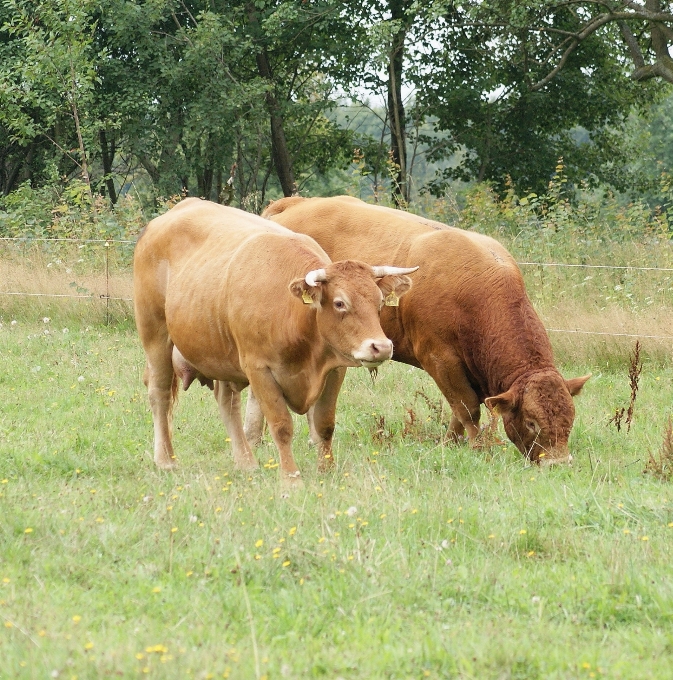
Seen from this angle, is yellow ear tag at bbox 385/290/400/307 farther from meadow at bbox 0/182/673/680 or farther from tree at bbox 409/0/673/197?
tree at bbox 409/0/673/197

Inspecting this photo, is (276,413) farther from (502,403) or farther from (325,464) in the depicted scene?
(502,403)

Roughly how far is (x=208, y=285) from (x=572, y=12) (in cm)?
2007

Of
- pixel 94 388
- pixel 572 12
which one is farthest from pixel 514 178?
pixel 94 388

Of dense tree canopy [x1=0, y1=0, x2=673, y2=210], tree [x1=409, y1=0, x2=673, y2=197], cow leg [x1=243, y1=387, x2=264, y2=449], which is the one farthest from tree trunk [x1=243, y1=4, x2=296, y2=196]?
cow leg [x1=243, y1=387, x2=264, y2=449]

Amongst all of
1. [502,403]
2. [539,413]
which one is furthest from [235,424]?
[539,413]

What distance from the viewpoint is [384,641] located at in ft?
13.2

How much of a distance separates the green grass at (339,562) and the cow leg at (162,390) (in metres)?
0.19

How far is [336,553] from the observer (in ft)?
16.1

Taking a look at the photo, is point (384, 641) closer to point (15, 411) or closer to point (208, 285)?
point (208, 285)

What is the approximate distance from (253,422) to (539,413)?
2.34m

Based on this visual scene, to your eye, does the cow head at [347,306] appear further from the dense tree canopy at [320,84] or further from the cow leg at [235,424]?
the dense tree canopy at [320,84]

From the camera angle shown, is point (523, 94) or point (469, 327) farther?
point (523, 94)

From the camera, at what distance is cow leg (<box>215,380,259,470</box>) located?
24.2 ft

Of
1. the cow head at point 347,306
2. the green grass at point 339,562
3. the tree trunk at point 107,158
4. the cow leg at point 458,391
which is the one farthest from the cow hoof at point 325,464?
the tree trunk at point 107,158
